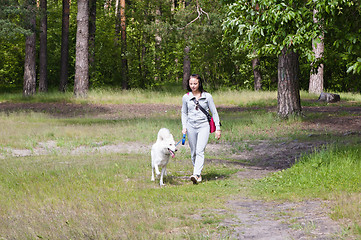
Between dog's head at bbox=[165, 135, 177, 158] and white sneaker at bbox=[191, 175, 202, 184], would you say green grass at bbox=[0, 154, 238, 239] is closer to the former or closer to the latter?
white sneaker at bbox=[191, 175, 202, 184]

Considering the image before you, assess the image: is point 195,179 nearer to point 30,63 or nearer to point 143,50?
point 30,63

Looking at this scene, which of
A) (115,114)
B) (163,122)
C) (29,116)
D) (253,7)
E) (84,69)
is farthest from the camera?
(84,69)

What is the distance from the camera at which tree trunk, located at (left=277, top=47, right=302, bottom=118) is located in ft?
60.4

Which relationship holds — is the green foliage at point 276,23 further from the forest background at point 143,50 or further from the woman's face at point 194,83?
the forest background at point 143,50

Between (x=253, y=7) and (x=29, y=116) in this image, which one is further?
(x=29, y=116)

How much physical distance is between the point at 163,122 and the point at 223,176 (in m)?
9.36

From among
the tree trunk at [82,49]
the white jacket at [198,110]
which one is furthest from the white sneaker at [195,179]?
the tree trunk at [82,49]

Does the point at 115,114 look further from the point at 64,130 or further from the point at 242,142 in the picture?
the point at 242,142

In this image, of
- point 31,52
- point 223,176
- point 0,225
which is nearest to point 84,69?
point 31,52

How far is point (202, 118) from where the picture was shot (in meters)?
9.51

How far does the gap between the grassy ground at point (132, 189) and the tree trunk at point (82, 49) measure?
13330mm

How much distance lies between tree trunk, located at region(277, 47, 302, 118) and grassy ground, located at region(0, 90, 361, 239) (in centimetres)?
210

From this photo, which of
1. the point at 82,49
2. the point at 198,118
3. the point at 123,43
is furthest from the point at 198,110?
the point at 123,43

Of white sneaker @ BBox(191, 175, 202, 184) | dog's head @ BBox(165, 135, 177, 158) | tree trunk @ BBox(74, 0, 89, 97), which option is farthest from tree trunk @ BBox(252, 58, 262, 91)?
dog's head @ BBox(165, 135, 177, 158)
